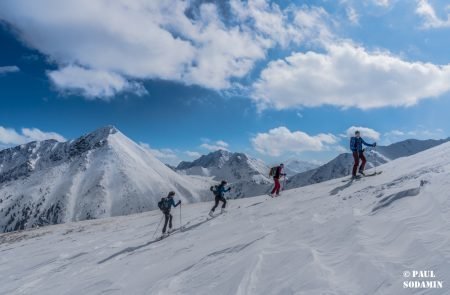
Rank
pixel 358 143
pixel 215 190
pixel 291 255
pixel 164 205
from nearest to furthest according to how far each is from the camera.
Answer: pixel 291 255 < pixel 164 205 < pixel 358 143 < pixel 215 190

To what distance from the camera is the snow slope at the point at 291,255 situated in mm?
7562

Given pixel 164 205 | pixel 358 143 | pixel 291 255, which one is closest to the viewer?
pixel 291 255

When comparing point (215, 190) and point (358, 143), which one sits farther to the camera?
point (215, 190)

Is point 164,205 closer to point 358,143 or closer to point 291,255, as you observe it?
point 358,143

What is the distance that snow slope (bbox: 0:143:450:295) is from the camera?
24.8 feet

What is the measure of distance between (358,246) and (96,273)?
1025 cm

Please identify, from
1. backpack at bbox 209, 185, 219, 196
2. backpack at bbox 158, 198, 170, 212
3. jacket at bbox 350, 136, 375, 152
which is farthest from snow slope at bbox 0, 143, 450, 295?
jacket at bbox 350, 136, 375, 152

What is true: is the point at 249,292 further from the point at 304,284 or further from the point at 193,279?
the point at 193,279

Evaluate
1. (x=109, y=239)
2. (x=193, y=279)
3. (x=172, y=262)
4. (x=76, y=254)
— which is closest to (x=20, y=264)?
(x=76, y=254)

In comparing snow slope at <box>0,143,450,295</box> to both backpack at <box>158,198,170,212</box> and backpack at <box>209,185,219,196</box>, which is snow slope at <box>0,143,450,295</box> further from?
backpack at <box>209,185,219,196</box>

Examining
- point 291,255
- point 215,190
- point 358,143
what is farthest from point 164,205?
point 291,255

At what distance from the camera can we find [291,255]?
9.70 metres

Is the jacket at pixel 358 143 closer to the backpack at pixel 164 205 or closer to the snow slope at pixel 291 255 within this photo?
the snow slope at pixel 291 255

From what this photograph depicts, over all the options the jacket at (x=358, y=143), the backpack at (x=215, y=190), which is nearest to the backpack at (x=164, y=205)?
the backpack at (x=215, y=190)
